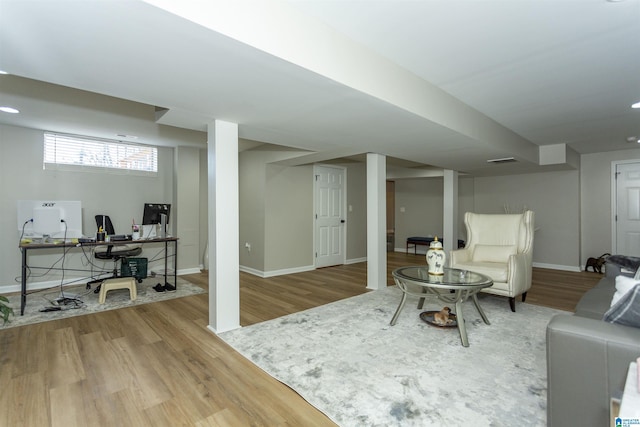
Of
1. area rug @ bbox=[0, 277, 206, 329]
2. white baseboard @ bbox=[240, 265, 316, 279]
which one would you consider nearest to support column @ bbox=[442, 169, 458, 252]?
white baseboard @ bbox=[240, 265, 316, 279]

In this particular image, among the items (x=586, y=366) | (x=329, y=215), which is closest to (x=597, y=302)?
(x=586, y=366)

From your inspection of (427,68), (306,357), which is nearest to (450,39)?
(427,68)

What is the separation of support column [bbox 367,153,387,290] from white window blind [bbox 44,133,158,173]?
3.80 metres

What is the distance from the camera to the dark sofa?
3.84 feet

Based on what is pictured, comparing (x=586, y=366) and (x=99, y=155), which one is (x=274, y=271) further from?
(x=586, y=366)

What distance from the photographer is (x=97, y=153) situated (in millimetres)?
4727

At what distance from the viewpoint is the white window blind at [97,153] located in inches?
173

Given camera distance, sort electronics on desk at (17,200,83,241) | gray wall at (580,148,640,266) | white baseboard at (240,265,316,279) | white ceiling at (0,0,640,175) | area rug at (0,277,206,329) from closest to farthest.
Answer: white ceiling at (0,0,640,175) < area rug at (0,277,206,329) < electronics on desk at (17,200,83,241) < white baseboard at (240,265,316,279) < gray wall at (580,148,640,266)

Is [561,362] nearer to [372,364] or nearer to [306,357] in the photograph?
[372,364]

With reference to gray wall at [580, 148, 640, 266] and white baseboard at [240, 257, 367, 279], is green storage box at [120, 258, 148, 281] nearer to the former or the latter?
white baseboard at [240, 257, 367, 279]

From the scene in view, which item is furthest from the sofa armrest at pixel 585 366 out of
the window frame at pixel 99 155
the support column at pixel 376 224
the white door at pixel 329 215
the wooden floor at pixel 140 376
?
the window frame at pixel 99 155

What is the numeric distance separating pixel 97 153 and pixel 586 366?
6030 mm

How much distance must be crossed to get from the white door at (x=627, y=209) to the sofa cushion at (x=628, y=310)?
5.93 meters

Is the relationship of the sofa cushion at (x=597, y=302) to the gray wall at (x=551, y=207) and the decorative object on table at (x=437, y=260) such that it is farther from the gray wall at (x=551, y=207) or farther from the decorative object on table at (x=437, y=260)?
the gray wall at (x=551, y=207)
